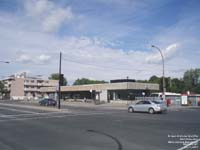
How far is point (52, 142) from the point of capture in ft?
37.9

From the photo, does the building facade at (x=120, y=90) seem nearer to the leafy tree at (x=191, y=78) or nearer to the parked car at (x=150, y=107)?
the parked car at (x=150, y=107)

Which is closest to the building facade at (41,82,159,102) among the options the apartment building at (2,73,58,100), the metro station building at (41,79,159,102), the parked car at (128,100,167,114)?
the metro station building at (41,79,159,102)

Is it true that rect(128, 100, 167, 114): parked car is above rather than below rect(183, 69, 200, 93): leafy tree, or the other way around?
below

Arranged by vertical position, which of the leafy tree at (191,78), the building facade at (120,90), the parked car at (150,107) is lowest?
the parked car at (150,107)

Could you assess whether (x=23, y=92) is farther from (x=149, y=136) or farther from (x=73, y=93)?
(x=149, y=136)

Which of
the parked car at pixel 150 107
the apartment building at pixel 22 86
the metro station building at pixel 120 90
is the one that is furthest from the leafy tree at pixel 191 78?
the parked car at pixel 150 107

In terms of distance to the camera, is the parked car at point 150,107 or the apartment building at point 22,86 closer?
the parked car at point 150,107

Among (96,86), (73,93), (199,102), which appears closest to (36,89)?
(73,93)

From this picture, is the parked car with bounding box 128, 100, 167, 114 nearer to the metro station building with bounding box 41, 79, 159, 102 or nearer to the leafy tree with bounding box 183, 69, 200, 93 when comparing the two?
the metro station building with bounding box 41, 79, 159, 102

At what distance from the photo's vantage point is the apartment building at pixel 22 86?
14312 cm

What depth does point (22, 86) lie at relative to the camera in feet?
474

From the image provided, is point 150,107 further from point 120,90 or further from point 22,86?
point 22,86

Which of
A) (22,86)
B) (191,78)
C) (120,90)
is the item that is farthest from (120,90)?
(22,86)

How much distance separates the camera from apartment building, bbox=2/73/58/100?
143 meters
